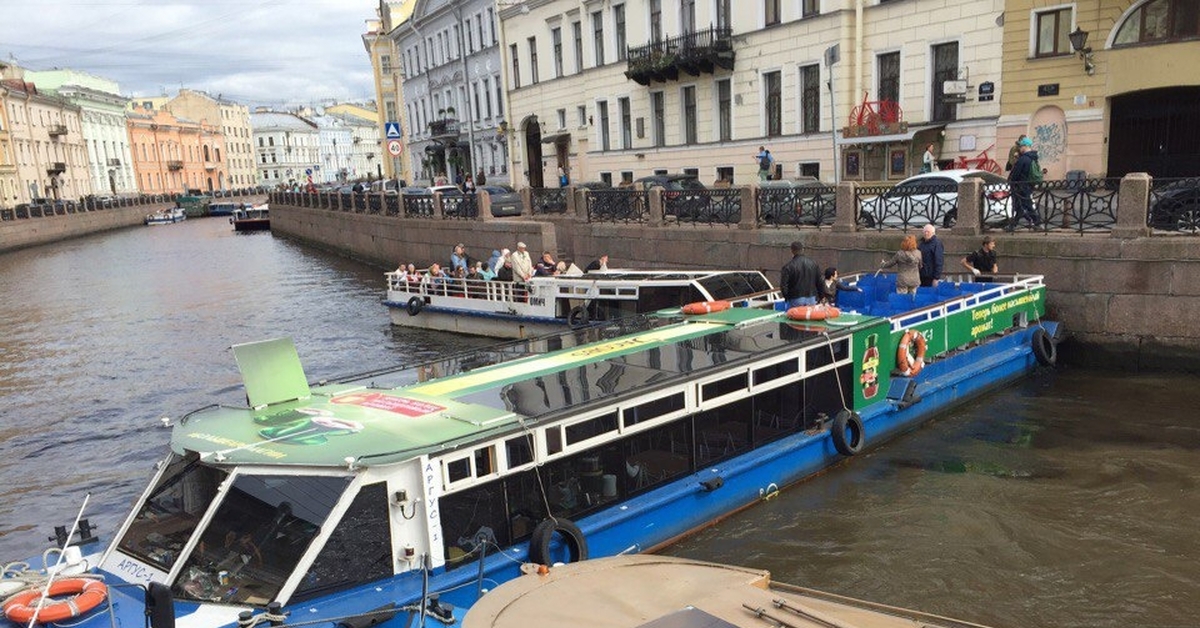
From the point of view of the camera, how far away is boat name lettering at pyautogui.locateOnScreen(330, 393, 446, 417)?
7.58 metres

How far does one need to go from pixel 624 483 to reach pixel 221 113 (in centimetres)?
12563

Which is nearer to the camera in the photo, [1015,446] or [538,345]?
[538,345]

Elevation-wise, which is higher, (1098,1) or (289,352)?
(1098,1)

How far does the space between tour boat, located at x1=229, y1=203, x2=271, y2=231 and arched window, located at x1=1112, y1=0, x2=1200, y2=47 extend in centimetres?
5812

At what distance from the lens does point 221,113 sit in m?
119

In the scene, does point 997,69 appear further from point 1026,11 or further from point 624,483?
point 624,483

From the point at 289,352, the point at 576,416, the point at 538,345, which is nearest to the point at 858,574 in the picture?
the point at 576,416

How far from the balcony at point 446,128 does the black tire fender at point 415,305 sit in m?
31.6

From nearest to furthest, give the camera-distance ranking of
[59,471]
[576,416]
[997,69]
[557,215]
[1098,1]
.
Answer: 1. [576,416]
2. [59,471]
3. [1098,1]
4. [997,69]
5. [557,215]

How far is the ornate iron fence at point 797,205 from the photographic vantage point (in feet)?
59.8

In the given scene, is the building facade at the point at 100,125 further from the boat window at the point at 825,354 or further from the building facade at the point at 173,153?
the boat window at the point at 825,354

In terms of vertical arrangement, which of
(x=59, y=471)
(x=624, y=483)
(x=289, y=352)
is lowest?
(x=59, y=471)

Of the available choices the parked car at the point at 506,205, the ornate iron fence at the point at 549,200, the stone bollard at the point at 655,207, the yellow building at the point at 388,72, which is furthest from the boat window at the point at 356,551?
the yellow building at the point at 388,72

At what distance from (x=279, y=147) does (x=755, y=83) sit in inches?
4692
